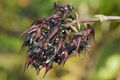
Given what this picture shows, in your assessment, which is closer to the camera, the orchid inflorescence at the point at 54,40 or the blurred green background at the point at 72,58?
the orchid inflorescence at the point at 54,40

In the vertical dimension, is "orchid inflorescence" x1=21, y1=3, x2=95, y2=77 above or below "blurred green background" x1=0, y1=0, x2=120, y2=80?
above

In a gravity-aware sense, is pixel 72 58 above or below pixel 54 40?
below

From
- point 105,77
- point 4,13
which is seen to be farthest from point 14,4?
point 105,77

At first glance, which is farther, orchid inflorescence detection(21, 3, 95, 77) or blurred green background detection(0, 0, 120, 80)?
blurred green background detection(0, 0, 120, 80)

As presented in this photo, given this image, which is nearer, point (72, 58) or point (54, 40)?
point (54, 40)

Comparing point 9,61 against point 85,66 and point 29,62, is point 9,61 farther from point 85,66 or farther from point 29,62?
point 29,62
